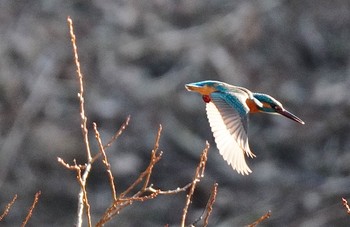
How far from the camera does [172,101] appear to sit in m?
7.29

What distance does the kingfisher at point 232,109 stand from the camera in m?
3.11

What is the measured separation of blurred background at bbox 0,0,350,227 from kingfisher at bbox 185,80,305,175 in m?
3.43

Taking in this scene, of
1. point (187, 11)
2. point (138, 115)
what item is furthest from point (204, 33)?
point (138, 115)

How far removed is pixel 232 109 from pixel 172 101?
13.6ft

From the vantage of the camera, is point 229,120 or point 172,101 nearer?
point 229,120

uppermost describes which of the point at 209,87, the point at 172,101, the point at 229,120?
the point at 172,101

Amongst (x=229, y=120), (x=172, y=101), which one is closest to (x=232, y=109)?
(x=229, y=120)

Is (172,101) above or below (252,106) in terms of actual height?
above

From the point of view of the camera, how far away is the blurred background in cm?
689

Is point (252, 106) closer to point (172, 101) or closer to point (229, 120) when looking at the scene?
point (229, 120)

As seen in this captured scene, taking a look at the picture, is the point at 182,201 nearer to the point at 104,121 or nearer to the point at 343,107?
the point at 104,121

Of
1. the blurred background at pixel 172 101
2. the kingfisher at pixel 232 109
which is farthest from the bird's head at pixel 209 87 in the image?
the blurred background at pixel 172 101

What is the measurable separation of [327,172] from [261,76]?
3.50ft

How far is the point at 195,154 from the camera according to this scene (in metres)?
7.04
